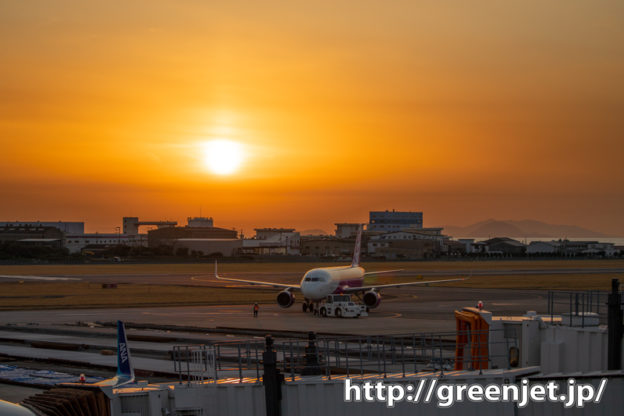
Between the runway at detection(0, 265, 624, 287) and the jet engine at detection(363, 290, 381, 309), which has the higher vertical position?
the runway at detection(0, 265, 624, 287)

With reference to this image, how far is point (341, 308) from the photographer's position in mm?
66750

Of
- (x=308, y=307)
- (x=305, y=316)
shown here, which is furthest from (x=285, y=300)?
(x=305, y=316)

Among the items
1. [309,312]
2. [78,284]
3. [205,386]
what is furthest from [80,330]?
[78,284]

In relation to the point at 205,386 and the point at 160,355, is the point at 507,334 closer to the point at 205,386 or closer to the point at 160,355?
the point at 205,386

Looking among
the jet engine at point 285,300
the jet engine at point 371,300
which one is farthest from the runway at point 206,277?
the jet engine at point 285,300

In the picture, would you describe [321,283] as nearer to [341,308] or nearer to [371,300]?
[341,308]

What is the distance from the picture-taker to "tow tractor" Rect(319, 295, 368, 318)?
66312 millimetres

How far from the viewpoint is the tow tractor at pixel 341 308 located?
218 ft

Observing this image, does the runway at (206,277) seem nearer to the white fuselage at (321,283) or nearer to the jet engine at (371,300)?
the white fuselage at (321,283)

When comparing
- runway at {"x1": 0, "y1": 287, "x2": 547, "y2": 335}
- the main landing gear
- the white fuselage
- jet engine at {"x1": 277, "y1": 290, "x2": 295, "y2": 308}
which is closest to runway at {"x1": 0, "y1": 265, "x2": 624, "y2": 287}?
runway at {"x1": 0, "y1": 287, "x2": 547, "y2": 335}

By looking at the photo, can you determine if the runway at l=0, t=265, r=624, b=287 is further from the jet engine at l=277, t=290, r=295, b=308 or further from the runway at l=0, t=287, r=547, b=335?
the jet engine at l=277, t=290, r=295, b=308

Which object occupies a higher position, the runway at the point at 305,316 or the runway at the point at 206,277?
the runway at the point at 206,277

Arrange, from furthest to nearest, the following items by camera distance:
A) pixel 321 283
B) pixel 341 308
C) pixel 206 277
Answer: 1. pixel 206 277
2. pixel 321 283
3. pixel 341 308

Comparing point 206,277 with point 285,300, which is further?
point 206,277
